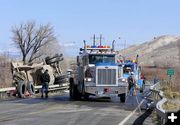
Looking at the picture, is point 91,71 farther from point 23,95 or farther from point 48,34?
point 48,34

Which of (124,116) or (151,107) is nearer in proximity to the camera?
(124,116)

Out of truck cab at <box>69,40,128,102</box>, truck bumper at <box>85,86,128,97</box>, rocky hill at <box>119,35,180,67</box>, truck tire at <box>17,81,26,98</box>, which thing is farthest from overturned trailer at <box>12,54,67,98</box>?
rocky hill at <box>119,35,180,67</box>

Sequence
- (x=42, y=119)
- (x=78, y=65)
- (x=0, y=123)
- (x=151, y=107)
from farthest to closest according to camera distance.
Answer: (x=78, y=65)
(x=151, y=107)
(x=42, y=119)
(x=0, y=123)

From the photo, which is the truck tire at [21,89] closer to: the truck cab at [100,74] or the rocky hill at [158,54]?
the truck cab at [100,74]

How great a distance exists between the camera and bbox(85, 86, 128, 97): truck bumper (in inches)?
1210

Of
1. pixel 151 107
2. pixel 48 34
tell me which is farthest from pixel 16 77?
pixel 48 34

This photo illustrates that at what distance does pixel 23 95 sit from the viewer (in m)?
36.3

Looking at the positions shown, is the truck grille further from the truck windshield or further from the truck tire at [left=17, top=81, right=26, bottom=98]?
the truck tire at [left=17, top=81, right=26, bottom=98]

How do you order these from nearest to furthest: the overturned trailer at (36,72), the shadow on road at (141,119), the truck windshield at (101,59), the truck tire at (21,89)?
the shadow on road at (141,119), the truck windshield at (101,59), the truck tire at (21,89), the overturned trailer at (36,72)

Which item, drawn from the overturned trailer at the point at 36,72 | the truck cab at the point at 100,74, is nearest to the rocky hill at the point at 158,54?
the overturned trailer at the point at 36,72

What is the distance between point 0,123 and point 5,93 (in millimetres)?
19795

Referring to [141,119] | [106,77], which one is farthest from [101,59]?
[141,119]

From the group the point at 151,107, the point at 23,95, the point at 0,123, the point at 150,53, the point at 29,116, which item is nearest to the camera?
the point at 0,123

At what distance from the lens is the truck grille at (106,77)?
30.9 meters
